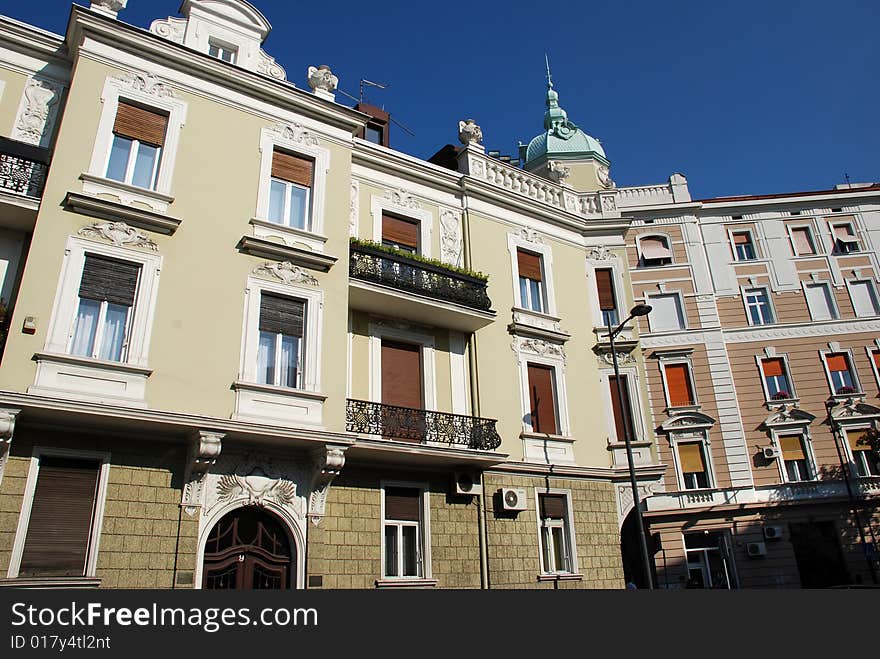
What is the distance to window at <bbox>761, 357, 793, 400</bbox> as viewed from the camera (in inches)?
966

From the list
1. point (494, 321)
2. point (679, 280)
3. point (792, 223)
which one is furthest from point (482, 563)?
point (792, 223)

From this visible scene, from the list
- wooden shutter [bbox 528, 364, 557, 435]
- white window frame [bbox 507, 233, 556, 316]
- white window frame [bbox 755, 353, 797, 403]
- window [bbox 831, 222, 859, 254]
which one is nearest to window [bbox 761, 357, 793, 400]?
white window frame [bbox 755, 353, 797, 403]

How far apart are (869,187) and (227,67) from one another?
29061 mm

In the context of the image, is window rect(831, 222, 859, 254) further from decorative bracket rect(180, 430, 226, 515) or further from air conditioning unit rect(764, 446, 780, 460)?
decorative bracket rect(180, 430, 226, 515)

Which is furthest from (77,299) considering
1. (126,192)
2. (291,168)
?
(291,168)

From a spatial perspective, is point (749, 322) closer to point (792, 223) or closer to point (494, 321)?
point (792, 223)

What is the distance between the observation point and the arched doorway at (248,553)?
37.0ft

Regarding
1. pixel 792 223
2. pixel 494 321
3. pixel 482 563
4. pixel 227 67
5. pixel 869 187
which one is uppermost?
pixel 869 187

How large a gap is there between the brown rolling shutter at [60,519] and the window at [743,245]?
83.0 ft

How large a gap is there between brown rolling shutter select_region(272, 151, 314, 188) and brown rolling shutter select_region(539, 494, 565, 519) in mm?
9405

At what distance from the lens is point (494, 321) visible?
1670 cm

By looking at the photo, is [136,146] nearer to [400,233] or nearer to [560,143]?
[400,233]

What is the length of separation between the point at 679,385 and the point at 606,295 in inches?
245

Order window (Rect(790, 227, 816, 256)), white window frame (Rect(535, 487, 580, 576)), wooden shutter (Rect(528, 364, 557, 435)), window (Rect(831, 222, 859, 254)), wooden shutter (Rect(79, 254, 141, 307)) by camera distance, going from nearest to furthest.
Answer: wooden shutter (Rect(79, 254, 141, 307)) → white window frame (Rect(535, 487, 580, 576)) → wooden shutter (Rect(528, 364, 557, 435)) → window (Rect(790, 227, 816, 256)) → window (Rect(831, 222, 859, 254))
